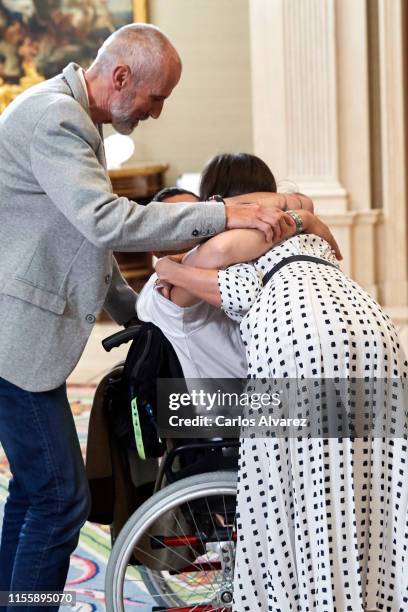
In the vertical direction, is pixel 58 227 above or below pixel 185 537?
above

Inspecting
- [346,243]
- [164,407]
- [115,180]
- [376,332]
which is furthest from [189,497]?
[115,180]

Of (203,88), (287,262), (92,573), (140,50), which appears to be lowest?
(92,573)

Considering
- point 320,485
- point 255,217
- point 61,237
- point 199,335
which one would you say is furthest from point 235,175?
point 320,485

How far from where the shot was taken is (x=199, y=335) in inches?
102

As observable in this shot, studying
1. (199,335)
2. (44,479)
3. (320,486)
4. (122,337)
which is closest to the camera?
(320,486)

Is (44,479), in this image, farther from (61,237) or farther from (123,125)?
(123,125)

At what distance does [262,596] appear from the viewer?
7.80 ft

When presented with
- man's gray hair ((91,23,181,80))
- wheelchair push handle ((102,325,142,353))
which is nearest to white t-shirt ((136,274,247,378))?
wheelchair push handle ((102,325,142,353))

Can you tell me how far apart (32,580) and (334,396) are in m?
0.84

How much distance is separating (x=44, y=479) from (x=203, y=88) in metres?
6.97

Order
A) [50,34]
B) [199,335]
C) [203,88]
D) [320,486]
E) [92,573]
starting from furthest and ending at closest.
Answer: [50,34] < [203,88] < [92,573] < [199,335] < [320,486]

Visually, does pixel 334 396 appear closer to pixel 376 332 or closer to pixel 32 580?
pixel 376 332

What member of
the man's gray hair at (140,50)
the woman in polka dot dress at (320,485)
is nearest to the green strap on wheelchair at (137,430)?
the woman in polka dot dress at (320,485)

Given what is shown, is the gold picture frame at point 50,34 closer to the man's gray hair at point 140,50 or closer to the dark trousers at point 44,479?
the man's gray hair at point 140,50
